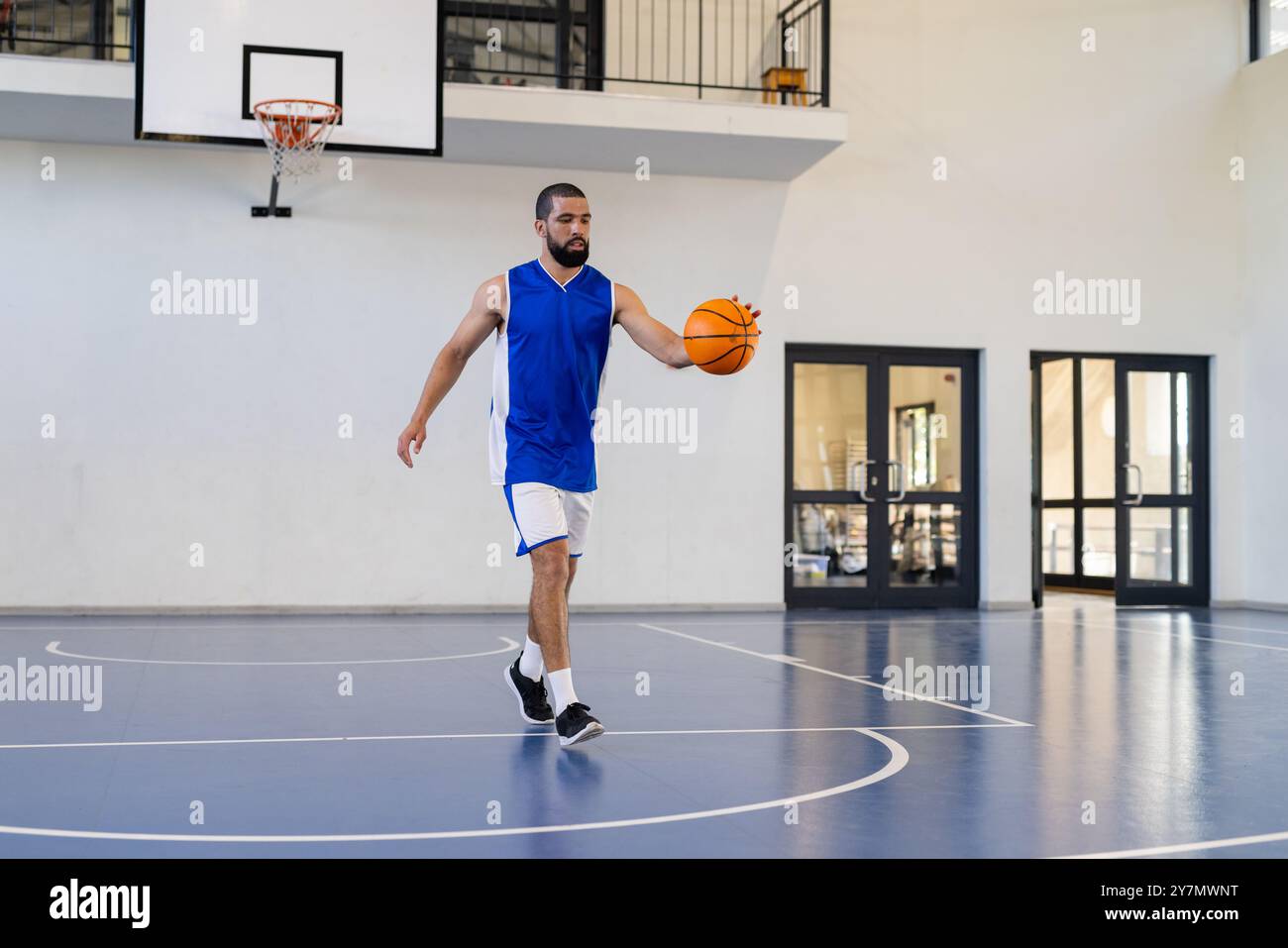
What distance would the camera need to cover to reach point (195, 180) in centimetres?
1166

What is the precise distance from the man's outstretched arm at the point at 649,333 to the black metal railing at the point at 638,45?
736 cm

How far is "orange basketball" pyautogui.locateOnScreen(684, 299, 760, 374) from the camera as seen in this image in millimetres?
4910

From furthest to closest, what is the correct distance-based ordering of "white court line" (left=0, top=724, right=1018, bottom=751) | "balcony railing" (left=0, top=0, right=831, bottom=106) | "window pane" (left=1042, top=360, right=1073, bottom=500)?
1. "window pane" (left=1042, top=360, right=1073, bottom=500)
2. "balcony railing" (left=0, top=0, right=831, bottom=106)
3. "white court line" (left=0, top=724, right=1018, bottom=751)

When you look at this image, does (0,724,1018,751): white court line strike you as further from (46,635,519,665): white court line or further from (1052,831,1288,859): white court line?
(46,635,519,665): white court line

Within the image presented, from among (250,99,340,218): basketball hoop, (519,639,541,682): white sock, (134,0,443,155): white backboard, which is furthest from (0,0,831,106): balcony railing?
(519,639,541,682): white sock

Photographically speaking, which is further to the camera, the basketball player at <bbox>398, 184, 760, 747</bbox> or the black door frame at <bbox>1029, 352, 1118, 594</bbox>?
the black door frame at <bbox>1029, 352, 1118, 594</bbox>

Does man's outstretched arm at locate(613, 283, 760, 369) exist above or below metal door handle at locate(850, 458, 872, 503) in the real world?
above

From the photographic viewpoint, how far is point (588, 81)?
12359 mm

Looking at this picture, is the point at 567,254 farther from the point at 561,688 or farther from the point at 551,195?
the point at 561,688

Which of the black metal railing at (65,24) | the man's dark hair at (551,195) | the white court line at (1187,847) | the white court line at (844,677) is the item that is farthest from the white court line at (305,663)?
the black metal railing at (65,24)

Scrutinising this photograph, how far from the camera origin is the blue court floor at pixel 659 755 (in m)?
3.55

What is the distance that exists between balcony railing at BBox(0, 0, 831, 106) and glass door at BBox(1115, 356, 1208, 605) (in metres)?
4.41

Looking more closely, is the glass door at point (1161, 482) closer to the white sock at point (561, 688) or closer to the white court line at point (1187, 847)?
the white sock at point (561, 688)
